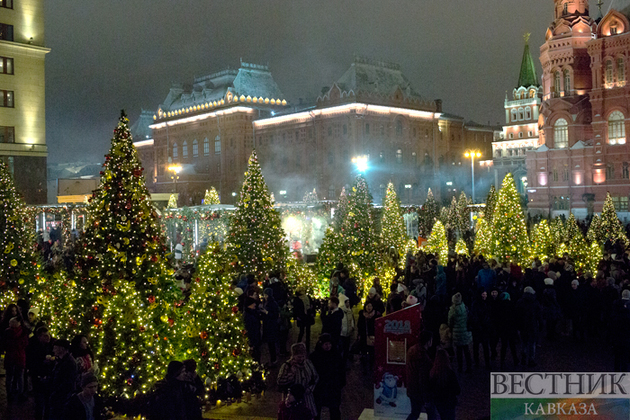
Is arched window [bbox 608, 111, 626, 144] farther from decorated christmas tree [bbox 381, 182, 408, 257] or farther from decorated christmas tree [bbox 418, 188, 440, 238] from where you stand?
decorated christmas tree [bbox 381, 182, 408, 257]

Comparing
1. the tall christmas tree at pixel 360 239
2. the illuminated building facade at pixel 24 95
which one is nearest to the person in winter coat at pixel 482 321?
the tall christmas tree at pixel 360 239

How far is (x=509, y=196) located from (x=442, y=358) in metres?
13.0

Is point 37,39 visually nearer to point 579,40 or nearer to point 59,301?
point 59,301

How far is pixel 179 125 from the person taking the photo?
64.2m

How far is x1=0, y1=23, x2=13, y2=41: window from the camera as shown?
32.0 m

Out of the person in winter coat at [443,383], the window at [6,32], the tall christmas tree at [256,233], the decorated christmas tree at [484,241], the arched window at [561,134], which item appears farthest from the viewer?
the arched window at [561,134]

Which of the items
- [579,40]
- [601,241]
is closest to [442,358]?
[601,241]

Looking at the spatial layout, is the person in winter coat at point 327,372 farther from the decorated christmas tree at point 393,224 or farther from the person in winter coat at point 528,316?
the decorated christmas tree at point 393,224

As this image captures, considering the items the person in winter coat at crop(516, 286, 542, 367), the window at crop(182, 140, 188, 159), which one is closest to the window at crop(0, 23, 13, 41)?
the window at crop(182, 140, 188, 159)

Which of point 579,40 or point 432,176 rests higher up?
point 579,40

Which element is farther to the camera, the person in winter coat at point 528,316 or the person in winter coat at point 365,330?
the person in winter coat at point 528,316

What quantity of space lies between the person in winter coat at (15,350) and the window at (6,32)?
28.7m

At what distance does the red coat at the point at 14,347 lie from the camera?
8.48 metres

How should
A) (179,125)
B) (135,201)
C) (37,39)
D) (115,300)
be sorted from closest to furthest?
(115,300), (135,201), (37,39), (179,125)
